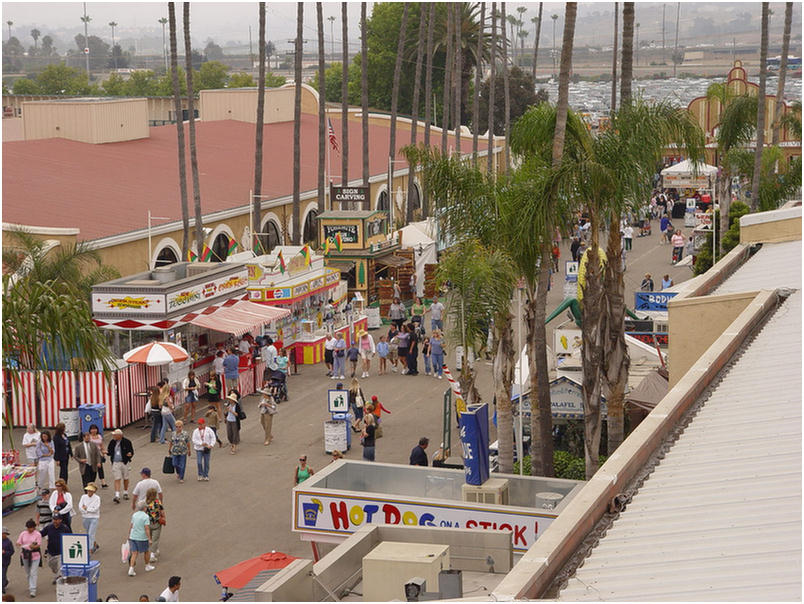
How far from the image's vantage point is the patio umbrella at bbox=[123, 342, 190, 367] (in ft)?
72.2

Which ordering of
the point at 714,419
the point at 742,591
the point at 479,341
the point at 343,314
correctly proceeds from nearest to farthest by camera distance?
the point at 742,591, the point at 714,419, the point at 479,341, the point at 343,314

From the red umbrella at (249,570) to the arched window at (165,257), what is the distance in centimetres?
2166

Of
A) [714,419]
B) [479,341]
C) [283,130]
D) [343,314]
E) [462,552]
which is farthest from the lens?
[283,130]

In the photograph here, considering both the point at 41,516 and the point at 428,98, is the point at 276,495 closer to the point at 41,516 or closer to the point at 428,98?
the point at 41,516

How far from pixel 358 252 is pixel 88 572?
21911 mm

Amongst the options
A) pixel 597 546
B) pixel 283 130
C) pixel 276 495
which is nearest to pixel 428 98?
pixel 283 130

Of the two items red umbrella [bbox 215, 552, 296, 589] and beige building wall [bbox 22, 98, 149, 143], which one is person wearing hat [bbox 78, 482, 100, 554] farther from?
beige building wall [bbox 22, 98, 149, 143]

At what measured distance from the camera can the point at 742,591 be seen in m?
6.81

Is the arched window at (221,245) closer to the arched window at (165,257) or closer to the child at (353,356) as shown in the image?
the arched window at (165,257)

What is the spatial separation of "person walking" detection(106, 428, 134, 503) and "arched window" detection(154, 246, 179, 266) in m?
16.1

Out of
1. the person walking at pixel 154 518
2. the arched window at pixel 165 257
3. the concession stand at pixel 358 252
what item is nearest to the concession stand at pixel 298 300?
the concession stand at pixel 358 252

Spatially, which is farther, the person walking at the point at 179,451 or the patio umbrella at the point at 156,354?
the patio umbrella at the point at 156,354

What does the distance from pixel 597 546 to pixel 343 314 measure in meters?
23.0

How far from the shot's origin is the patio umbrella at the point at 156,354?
72.2 ft
